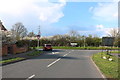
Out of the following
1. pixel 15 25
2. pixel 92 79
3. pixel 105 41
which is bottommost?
pixel 92 79

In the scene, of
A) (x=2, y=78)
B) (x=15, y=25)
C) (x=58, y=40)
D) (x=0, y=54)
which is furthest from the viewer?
(x=58, y=40)

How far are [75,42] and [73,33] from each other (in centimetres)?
1480

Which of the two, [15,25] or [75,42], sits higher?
[15,25]

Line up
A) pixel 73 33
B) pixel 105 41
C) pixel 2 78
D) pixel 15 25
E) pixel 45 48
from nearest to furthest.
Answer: pixel 2 78, pixel 105 41, pixel 45 48, pixel 15 25, pixel 73 33

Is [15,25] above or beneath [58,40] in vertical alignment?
above

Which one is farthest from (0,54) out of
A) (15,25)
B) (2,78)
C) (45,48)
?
(15,25)

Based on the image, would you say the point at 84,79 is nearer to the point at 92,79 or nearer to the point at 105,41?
the point at 92,79

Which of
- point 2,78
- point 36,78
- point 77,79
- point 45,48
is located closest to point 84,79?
point 77,79

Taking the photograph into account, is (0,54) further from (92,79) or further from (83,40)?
→ (83,40)

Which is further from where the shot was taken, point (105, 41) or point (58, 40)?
point (58, 40)

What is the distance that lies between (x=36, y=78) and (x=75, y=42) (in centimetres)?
7963

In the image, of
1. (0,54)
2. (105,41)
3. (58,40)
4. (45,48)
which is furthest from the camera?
(58,40)

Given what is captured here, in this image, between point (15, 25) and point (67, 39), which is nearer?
point (15, 25)

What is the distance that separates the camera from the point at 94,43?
90.3 meters
